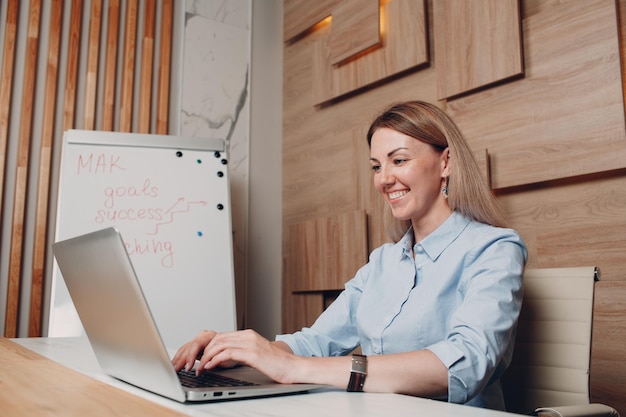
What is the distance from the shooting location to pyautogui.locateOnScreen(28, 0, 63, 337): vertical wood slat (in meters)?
2.83

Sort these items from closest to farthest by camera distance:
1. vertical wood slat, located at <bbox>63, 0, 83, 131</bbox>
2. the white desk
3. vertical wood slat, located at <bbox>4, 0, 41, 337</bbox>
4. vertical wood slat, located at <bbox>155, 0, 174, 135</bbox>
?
the white desk, vertical wood slat, located at <bbox>4, 0, 41, 337</bbox>, vertical wood slat, located at <bbox>63, 0, 83, 131</bbox>, vertical wood slat, located at <bbox>155, 0, 174, 135</bbox>

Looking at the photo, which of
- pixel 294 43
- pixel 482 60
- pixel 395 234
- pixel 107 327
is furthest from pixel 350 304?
pixel 294 43

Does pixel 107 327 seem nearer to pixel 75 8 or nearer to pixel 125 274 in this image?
pixel 125 274

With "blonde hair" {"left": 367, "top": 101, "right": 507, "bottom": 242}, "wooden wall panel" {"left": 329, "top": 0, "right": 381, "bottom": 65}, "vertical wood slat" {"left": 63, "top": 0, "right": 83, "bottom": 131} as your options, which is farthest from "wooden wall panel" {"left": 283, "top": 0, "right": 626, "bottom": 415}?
"vertical wood slat" {"left": 63, "top": 0, "right": 83, "bottom": 131}

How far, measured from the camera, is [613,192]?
195cm

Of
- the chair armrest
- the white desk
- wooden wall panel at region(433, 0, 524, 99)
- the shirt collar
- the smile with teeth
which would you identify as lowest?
the chair armrest

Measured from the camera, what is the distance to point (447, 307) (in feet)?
4.38

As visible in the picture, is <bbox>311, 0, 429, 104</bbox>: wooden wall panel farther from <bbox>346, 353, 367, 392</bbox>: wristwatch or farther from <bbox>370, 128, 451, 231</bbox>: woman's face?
<bbox>346, 353, 367, 392</bbox>: wristwatch

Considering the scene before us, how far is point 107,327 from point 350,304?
2.57 feet

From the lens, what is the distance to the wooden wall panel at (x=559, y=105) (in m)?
1.94

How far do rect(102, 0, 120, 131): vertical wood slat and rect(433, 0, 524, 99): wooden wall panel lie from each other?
1.67 m

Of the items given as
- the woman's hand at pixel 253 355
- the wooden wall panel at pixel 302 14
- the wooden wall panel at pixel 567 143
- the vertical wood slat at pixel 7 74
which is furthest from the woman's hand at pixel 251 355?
the wooden wall panel at pixel 302 14

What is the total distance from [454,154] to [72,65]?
2.28 m

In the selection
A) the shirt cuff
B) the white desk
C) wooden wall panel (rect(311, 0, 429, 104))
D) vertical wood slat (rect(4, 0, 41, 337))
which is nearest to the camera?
the white desk
